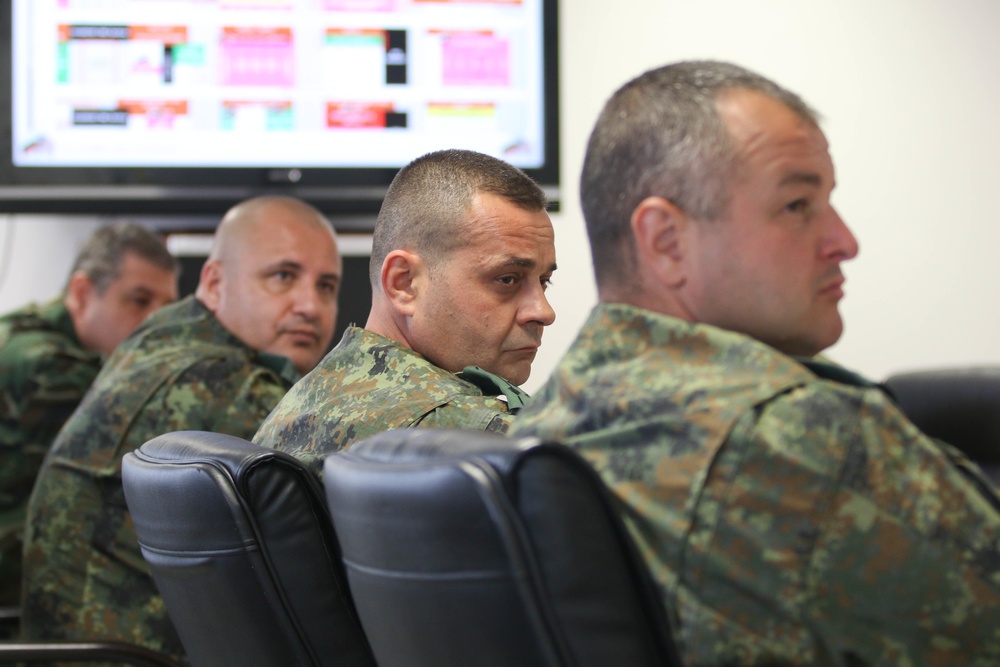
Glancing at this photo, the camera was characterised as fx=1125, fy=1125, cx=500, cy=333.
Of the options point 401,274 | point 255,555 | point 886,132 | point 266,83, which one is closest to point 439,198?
point 401,274

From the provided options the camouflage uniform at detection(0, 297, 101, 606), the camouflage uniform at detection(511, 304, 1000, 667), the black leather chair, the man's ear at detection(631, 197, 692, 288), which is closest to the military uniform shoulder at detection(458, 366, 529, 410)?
the man's ear at detection(631, 197, 692, 288)

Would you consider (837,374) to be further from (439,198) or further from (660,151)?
(439,198)

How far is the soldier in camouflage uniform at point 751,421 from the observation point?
768 mm

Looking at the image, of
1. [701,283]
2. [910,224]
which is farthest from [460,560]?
[910,224]

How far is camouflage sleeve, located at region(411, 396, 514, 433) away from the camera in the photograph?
1256mm

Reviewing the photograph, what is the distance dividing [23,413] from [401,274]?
1.66m

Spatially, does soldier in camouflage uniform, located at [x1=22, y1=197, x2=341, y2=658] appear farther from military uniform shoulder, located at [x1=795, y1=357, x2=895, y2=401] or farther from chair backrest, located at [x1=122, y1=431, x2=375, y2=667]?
military uniform shoulder, located at [x1=795, y1=357, x2=895, y2=401]

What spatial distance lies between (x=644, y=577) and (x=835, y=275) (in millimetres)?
330

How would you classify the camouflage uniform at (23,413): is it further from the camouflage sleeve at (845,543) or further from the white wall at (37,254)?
the camouflage sleeve at (845,543)

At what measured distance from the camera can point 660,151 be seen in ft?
3.16

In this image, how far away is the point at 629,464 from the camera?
844 mm

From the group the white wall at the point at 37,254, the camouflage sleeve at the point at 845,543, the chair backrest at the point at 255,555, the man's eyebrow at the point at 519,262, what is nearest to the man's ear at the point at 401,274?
the man's eyebrow at the point at 519,262

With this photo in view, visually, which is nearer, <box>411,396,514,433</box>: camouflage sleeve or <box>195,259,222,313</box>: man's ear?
<box>411,396,514,433</box>: camouflage sleeve

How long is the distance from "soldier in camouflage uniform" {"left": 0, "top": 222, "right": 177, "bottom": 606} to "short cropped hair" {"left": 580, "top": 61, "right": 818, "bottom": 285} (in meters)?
2.25
